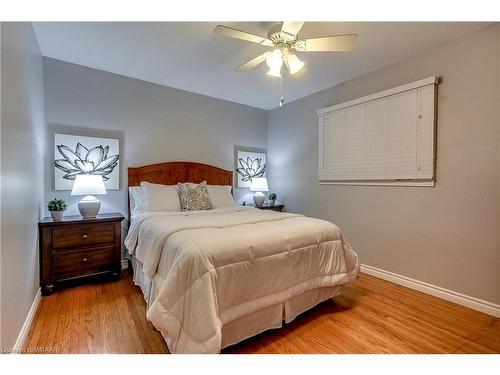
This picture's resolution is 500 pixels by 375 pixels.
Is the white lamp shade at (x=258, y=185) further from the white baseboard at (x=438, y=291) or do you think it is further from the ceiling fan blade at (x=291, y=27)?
the ceiling fan blade at (x=291, y=27)

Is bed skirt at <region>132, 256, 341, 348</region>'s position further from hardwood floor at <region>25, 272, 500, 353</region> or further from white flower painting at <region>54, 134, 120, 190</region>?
white flower painting at <region>54, 134, 120, 190</region>

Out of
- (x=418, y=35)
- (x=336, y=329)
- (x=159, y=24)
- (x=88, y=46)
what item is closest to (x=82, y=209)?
(x=88, y=46)

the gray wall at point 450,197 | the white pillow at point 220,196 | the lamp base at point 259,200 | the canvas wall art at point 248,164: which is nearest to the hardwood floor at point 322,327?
the gray wall at point 450,197

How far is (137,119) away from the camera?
10.5ft

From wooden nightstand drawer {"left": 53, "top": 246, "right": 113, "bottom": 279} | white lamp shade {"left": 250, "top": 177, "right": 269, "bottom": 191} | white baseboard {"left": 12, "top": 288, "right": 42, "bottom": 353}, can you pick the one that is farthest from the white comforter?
white lamp shade {"left": 250, "top": 177, "right": 269, "bottom": 191}

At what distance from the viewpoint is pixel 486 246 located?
2.08m

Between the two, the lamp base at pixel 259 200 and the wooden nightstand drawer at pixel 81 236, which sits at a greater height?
the lamp base at pixel 259 200

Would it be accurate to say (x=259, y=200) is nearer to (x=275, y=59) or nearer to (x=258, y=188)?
(x=258, y=188)

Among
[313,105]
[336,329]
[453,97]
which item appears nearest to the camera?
[336,329]

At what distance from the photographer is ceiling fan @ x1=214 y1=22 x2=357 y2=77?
1.72 meters

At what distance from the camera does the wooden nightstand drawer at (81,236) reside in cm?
234

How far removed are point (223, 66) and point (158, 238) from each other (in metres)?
2.08

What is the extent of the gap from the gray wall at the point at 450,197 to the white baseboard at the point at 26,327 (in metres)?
3.24
